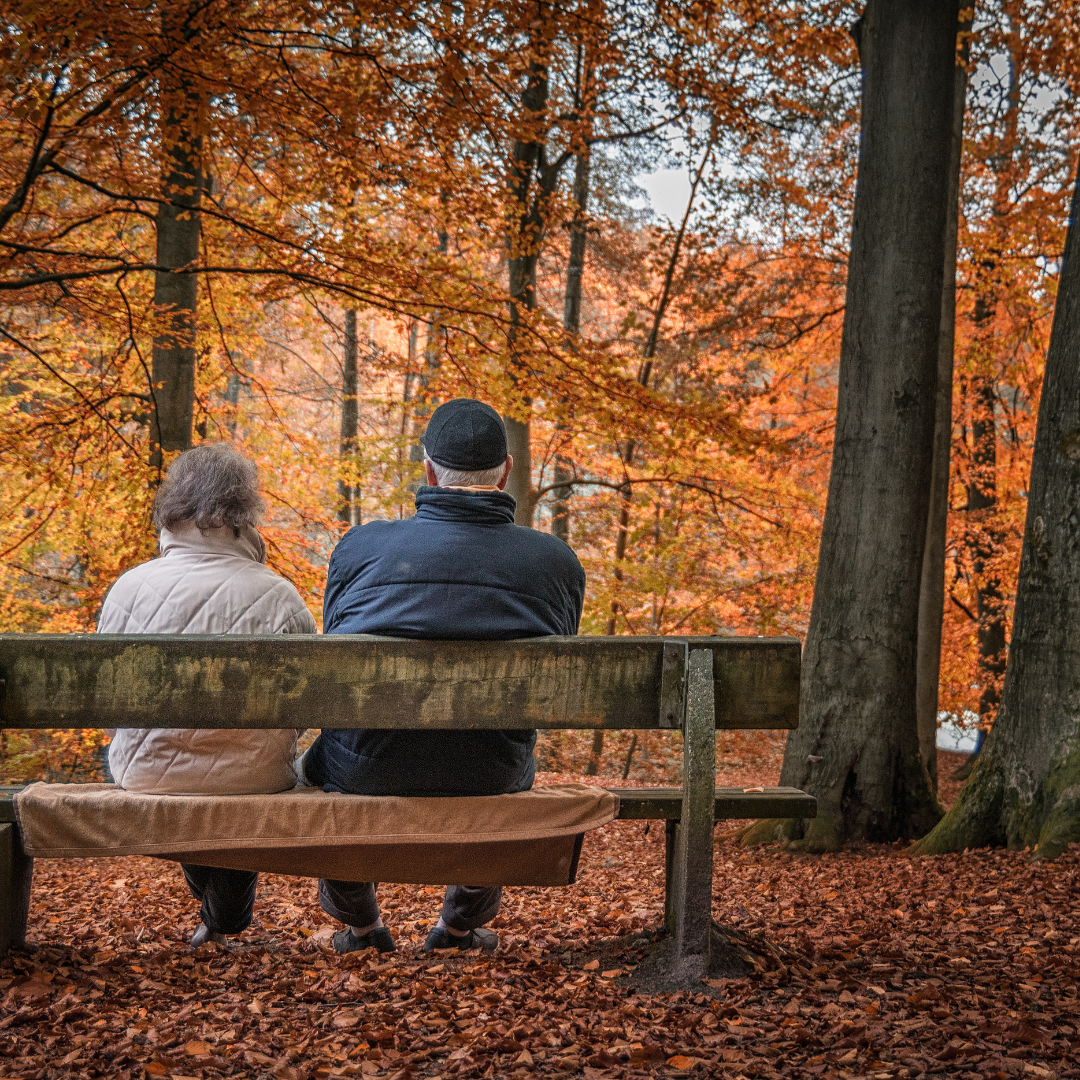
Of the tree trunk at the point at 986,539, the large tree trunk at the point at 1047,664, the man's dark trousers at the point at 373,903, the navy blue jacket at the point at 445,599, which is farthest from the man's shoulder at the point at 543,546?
the tree trunk at the point at 986,539

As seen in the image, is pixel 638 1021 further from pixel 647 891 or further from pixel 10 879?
pixel 647 891

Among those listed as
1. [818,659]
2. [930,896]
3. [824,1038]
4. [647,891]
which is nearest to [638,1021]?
[824,1038]

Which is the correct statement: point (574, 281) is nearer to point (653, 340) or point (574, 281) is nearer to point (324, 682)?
point (653, 340)

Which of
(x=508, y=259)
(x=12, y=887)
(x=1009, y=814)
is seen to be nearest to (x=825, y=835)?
(x=1009, y=814)

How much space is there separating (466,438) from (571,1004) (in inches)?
62.8

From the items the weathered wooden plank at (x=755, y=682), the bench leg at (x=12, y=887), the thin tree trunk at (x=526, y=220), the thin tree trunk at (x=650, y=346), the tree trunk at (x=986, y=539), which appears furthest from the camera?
the thin tree trunk at (x=650, y=346)

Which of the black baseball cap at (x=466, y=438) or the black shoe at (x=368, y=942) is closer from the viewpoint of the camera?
the black baseball cap at (x=466, y=438)

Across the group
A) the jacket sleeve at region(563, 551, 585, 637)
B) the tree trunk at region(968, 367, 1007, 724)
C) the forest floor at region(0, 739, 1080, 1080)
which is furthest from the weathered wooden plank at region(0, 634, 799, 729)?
the tree trunk at region(968, 367, 1007, 724)

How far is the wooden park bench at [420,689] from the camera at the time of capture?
2367mm

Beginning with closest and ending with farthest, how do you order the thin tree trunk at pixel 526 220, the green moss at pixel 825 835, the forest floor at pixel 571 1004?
the forest floor at pixel 571 1004
the green moss at pixel 825 835
the thin tree trunk at pixel 526 220

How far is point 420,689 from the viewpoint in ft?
8.00

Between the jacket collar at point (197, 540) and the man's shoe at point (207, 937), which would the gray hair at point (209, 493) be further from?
the man's shoe at point (207, 937)

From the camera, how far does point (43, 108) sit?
461 cm

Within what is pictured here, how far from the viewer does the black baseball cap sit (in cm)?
272
